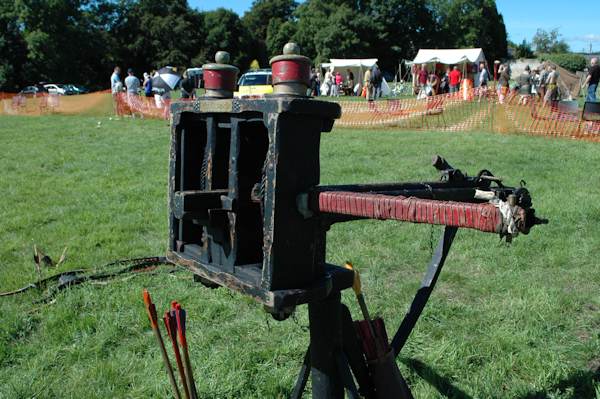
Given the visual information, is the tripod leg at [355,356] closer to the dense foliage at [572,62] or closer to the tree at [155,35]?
the dense foliage at [572,62]

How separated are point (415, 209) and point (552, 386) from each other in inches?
88.0

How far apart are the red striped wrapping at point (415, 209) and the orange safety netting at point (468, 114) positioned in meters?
14.5

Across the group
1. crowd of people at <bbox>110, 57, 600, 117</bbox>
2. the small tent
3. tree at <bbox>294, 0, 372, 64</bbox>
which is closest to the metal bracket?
crowd of people at <bbox>110, 57, 600, 117</bbox>

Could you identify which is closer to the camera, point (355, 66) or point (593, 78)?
point (593, 78)

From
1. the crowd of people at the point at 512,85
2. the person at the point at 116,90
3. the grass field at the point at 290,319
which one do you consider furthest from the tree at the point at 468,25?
the grass field at the point at 290,319

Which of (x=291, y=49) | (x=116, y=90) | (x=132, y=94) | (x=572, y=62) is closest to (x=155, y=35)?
(x=572, y=62)

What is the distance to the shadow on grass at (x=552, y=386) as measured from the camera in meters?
3.10

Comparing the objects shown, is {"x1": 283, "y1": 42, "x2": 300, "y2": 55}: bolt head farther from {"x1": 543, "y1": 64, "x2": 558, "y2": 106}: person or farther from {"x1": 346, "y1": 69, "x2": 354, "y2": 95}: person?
{"x1": 346, "y1": 69, "x2": 354, "y2": 95}: person

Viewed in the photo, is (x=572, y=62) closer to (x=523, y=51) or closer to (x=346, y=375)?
(x=523, y=51)

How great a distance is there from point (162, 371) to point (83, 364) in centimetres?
52

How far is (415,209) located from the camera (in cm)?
149

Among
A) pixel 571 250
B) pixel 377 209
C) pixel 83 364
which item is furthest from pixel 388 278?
pixel 377 209

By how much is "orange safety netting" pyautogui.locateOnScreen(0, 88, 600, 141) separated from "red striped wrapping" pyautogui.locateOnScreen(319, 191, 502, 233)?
14529mm

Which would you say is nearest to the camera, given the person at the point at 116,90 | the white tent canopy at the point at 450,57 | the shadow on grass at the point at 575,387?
the shadow on grass at the point at 575,387
